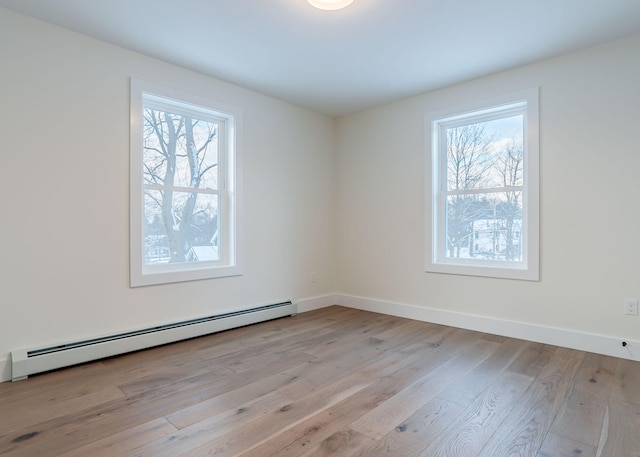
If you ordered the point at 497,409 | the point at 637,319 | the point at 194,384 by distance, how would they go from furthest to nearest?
the point at 637,319, the point at 194,384, the point at 497,409

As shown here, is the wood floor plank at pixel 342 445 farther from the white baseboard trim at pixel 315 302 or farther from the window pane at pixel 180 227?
the white baseboard trim at pixel 315 302

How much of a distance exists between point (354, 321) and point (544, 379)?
1.93m

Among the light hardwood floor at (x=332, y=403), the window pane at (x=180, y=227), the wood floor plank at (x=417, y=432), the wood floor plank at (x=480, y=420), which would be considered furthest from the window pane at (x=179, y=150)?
the wood floor plank at (x=480, y=420)

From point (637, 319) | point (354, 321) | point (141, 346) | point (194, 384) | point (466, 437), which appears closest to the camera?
point (466, 437)

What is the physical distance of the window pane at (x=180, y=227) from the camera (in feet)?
10.6

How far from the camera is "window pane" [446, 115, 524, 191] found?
3.46 metres

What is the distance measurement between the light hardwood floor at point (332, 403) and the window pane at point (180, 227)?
85 centimetres

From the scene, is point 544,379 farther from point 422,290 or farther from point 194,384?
point 194,384

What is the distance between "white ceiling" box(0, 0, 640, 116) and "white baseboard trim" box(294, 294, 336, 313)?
2.58 metres

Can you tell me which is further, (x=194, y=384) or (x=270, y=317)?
(x=270, y=317)

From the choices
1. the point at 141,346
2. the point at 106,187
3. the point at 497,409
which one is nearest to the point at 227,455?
the point at 497,409

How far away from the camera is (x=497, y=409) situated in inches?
79.7

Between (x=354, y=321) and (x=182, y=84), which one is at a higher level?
(x=182, y=84)

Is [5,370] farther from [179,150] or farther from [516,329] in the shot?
[516,329]
